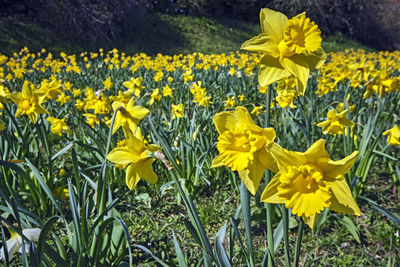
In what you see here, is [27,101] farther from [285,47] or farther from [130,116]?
[285,47]

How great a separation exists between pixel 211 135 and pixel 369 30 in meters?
21.5

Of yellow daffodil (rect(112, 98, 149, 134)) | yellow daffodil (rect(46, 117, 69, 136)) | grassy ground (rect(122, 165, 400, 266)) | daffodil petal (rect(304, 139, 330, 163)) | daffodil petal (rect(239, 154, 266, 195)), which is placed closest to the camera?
daffodil petal (rect(304, 139, 330, 163))

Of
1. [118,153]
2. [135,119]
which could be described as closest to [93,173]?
[135,119]

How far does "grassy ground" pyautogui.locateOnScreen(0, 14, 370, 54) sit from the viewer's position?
34.9 feet

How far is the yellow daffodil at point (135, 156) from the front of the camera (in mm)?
1130

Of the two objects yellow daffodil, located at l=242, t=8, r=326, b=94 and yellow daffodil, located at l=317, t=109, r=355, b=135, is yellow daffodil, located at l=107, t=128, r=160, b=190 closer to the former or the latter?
yellow daffodil, located at l=242, t=8, r=326, b=94

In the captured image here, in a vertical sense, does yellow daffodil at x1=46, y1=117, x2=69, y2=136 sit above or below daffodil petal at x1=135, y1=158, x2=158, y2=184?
below

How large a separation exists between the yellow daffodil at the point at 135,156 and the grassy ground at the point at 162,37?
10.2 meters

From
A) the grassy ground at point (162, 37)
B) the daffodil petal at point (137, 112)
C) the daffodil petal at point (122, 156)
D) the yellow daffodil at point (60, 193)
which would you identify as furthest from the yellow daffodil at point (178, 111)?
the grassy ground at point (162, 37)

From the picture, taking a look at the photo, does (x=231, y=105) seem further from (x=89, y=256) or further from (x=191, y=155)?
(x=89, y=256)

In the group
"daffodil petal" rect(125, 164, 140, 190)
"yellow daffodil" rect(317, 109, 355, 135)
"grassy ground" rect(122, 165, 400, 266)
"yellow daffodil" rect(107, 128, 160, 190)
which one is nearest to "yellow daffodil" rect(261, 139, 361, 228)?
"yellow daffodil" rect(107, 128, 160, 190)

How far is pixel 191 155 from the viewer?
96.0 inches

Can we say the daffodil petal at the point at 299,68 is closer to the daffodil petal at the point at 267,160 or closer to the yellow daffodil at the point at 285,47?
the yellow daffodil at the point at 285,47

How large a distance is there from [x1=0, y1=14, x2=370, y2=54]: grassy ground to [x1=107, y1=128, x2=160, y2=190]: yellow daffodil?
10226 millimetres
